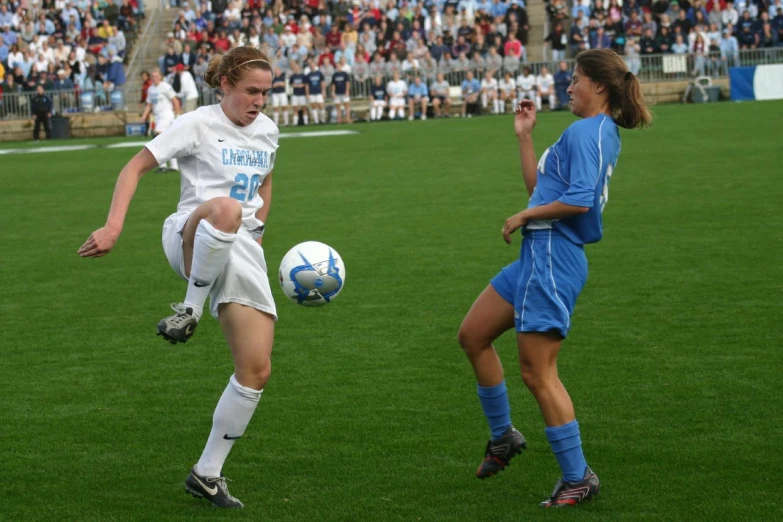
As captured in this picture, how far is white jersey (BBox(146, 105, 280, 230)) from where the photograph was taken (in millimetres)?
4824

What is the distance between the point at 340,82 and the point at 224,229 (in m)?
30.5

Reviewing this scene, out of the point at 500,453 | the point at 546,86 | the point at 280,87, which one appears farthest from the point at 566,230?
the point at 280,87

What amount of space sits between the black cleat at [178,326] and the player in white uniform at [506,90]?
100ft

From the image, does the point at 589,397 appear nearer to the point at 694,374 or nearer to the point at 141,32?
the point at 694,374

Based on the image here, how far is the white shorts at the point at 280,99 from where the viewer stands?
3541 centimetres

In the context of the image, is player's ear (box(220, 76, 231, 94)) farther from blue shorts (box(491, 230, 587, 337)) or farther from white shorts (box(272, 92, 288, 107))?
white shorts (box(272, 92, 288, 107))

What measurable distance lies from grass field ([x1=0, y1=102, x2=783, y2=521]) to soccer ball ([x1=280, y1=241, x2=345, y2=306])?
0.83 metres

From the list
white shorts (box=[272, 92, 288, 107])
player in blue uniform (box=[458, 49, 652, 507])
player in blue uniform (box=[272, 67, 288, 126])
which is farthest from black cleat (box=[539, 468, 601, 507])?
white shorts (box=[272, 92, 288, 107])

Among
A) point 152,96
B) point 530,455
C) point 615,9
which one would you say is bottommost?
point 530,455

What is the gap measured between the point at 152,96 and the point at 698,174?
456 inches

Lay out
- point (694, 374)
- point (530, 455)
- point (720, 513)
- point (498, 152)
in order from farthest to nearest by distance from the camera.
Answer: point (498, 152) → point (694, 374) → point (530, 455) → point (720, 513)

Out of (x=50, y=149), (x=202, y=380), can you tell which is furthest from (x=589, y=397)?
(x=50, y=149)

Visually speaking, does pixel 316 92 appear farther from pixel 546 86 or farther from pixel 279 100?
pixel 546 86

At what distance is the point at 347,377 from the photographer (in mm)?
6980
